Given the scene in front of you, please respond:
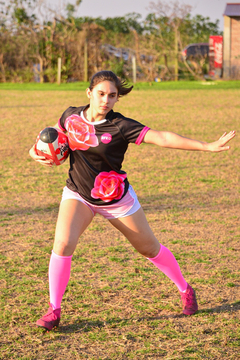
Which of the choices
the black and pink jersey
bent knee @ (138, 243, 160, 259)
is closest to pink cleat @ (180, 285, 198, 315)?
bent knee @ (138, 243, 160, 259)

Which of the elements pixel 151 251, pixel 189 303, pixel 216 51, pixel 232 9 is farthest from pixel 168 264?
pixel 232 9

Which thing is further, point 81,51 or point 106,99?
point 81,51

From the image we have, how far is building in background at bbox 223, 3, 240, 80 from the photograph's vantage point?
113ft

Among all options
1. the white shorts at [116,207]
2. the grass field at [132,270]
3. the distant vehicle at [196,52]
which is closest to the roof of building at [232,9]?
the distant vehicle at [196,52]

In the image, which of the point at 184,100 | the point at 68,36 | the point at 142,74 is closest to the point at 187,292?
the point at 184,100

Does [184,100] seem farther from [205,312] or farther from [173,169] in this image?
[205,312]

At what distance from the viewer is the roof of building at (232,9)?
34400 mm

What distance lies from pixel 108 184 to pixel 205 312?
4.22 ft

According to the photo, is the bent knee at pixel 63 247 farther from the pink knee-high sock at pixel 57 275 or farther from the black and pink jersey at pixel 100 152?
the black and pink jersey at pixel 100 152

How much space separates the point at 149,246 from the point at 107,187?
567 millimetres

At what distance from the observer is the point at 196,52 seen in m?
36.3

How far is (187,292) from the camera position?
3.89 metres

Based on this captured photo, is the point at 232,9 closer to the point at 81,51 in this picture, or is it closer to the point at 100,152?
the point at 81,51

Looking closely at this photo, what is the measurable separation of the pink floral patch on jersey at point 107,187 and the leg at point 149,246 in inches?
7.9
